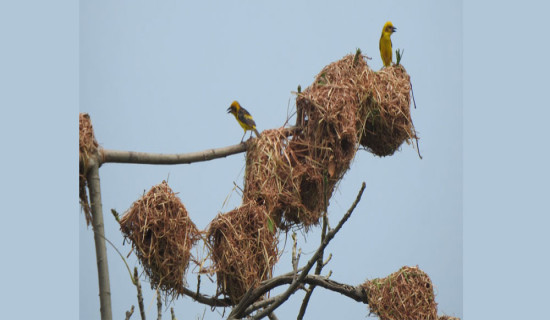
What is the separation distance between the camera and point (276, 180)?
297cm

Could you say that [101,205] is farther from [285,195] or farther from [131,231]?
[285,195]

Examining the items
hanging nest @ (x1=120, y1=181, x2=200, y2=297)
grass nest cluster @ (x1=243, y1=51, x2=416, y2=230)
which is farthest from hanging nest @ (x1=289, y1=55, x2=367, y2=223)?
hanging nest @ (x1=120, y1=181, x2=200, y2=297)

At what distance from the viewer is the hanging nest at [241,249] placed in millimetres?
2674

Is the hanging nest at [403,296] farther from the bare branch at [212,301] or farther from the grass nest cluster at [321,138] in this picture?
the bare branch at [212,301]

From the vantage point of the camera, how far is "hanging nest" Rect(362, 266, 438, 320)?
8.82ft

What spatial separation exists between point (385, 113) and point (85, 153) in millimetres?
1444

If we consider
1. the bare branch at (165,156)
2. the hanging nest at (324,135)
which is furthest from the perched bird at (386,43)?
the bare branch at (165,156)

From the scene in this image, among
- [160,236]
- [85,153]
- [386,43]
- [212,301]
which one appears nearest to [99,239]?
[85,153]

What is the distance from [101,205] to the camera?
2189 millimetres

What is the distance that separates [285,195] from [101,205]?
3.16 ft

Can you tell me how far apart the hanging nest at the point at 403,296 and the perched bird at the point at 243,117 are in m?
0.84

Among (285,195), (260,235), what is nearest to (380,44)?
(285,195)

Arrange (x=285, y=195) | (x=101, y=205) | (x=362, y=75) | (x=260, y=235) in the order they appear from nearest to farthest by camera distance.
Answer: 1. (x=101, y=205)
2. (x=260, y=235)
3. (x=285, y=195)
4. (x=362, y=75)

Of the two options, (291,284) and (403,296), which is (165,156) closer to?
(291,284)
